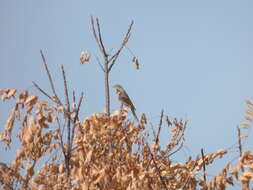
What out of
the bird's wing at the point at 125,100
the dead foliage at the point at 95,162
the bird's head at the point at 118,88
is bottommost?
the dead foliage at the point at 95,162

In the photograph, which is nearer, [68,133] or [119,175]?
[119,175]

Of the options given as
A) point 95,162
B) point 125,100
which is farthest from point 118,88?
point 95,162

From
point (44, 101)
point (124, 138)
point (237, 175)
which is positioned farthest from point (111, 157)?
point (237, 175)

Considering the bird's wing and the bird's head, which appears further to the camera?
the bird's head

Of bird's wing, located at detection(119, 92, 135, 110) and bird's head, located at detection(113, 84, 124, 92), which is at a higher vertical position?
bird's head, located at detection(113, 84, 124, 92)

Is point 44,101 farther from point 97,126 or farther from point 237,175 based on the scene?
point 237,175

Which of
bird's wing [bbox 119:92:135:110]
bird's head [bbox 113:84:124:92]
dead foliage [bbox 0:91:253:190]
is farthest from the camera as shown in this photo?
bird's head [bbox 113:84:124:92]

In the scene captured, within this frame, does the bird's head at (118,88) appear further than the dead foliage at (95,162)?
Yes

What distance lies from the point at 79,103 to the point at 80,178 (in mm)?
842

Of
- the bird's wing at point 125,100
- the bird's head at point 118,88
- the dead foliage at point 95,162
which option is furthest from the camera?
the bird's head at point 118,88

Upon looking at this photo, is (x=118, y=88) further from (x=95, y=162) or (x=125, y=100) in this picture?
(x=95, y=162)

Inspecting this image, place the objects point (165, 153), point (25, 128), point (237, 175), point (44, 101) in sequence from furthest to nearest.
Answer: point (165, 153) < point (44, 101) < point (25, 128) < point (237, 175)

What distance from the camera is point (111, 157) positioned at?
3070mm

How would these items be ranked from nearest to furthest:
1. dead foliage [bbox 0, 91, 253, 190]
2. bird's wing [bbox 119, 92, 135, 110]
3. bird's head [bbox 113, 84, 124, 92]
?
dead foliage [bbox 0, 91, 253, 190] < bird's wing [bbox 119, 92, 135, 110] < bird's head [bbox 113, 84, 124, 92]
